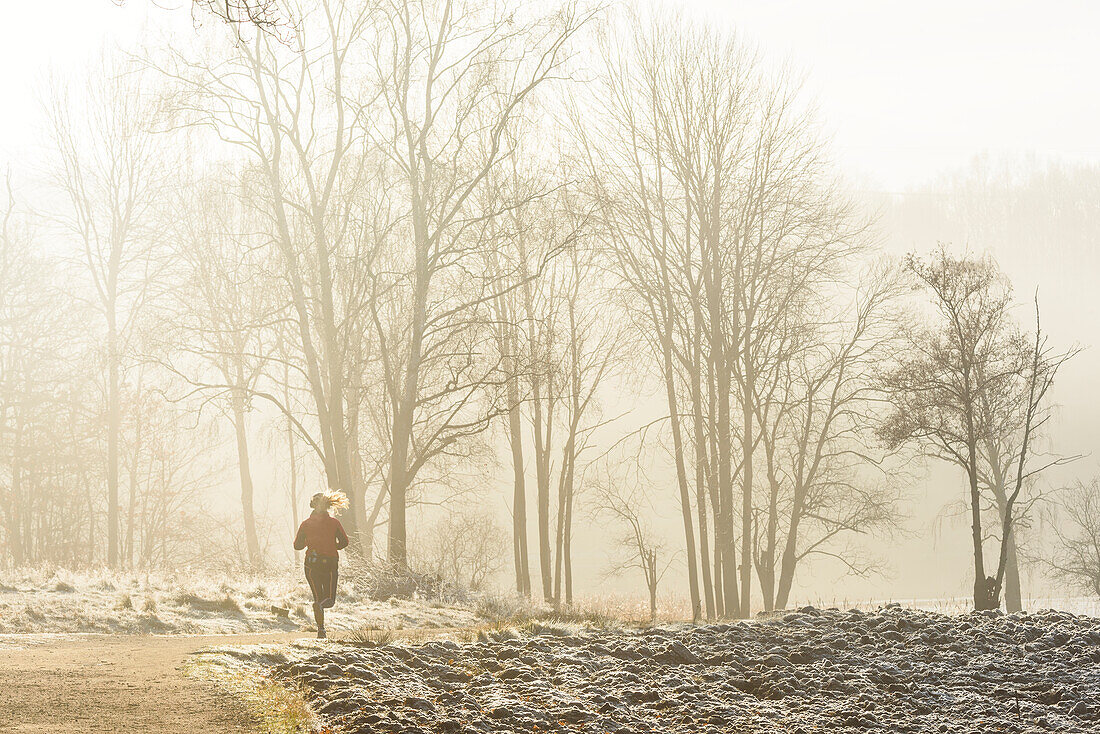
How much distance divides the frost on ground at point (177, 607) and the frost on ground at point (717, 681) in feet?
15.3

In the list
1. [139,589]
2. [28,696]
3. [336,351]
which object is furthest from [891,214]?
[28,696]

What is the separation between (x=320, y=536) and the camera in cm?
1297

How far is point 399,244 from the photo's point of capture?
30.2 meters

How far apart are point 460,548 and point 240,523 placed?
27564 mm

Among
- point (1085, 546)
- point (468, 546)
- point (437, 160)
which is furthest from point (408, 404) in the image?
point (1085, 546)

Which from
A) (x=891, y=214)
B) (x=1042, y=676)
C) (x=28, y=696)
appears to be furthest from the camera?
(x=891, y=214)

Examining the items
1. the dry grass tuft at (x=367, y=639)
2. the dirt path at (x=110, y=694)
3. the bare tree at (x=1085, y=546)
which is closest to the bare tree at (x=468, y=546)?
the bare tree at (x=1085, y=546)

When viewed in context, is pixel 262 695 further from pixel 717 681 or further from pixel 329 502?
pixel 329 502

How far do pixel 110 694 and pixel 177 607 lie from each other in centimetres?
787

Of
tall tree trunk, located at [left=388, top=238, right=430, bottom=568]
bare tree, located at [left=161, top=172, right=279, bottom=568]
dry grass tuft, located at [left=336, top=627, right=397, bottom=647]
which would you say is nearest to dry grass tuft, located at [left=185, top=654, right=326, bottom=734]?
dry grass tuft, located at [left=336, top=627, right=397, bottom=647]

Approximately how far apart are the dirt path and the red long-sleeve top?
2.42 m

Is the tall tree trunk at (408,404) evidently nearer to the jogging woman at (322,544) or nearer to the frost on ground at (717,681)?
the jogging woman at (322,544)

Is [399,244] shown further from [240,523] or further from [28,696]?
[240,523]

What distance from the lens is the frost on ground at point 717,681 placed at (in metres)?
8.00
